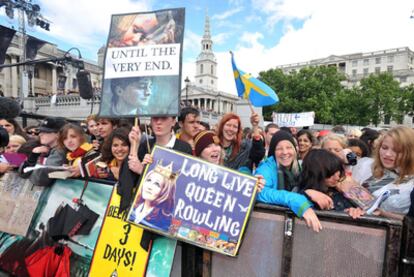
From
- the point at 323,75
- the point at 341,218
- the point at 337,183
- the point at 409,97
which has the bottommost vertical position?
the point at 341,218

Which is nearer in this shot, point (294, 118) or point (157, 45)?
point (157, 45)

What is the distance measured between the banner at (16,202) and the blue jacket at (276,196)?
241cm

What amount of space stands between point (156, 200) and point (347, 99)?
44.1 m

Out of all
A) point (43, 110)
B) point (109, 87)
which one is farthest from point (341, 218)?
point (43, 110)

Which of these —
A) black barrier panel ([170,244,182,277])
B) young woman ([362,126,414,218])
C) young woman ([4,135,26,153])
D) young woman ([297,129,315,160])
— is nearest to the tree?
young woman ([297,129,315,160])

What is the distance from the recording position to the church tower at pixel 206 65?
11094 centimetres

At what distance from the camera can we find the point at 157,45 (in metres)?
2.26

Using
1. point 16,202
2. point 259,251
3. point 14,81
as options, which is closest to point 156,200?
point 259,251

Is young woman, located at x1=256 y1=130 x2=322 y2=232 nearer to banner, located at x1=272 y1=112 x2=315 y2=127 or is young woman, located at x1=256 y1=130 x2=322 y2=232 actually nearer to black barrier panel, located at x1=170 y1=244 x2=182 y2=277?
black barrier panel, located at x1=170 y1=244 x2=182 y2=277

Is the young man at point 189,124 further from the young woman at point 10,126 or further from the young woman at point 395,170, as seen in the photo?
the young woman at point 10,126

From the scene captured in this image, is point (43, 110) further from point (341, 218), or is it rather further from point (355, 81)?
point (355, 81)

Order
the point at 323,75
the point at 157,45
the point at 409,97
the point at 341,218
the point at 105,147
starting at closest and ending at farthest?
the point at 341,218, the point at 157,45, the point at 105,147, the point at 409,97, the point at 323,75

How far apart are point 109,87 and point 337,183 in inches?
83.6

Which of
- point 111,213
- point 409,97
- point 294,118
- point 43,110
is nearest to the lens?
point 111,213
